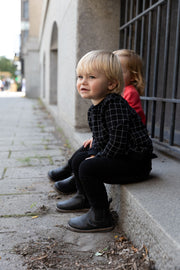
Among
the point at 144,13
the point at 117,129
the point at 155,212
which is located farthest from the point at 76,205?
the point at 144,13

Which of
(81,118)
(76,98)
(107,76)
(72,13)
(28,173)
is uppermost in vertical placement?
(72,13)

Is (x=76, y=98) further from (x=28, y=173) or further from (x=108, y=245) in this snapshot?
(x=108, y=245)

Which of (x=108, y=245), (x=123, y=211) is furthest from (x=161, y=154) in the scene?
(x=108, y=245)

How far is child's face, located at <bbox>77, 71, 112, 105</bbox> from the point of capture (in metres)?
1.97

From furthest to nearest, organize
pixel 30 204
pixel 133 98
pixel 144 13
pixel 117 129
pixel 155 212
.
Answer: pixel 144 13, pixel 133 98, pixel 30 204, pixel 117 129, pixel 155 212

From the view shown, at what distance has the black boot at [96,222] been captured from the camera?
6.45ft

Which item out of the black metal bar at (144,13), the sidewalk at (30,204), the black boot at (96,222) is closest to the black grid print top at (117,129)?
the black boot at (96,222)

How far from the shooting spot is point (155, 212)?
1565 millimetres

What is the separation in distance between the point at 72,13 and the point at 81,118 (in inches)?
58.3

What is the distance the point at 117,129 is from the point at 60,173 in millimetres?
1116

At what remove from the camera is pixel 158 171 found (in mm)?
2260

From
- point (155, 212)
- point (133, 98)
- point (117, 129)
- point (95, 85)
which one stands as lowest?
point (155, 212)

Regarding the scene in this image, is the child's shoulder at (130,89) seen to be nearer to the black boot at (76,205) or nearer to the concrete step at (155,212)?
the concrete step at (155,212)

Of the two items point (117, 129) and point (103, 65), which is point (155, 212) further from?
point (103, 65)
